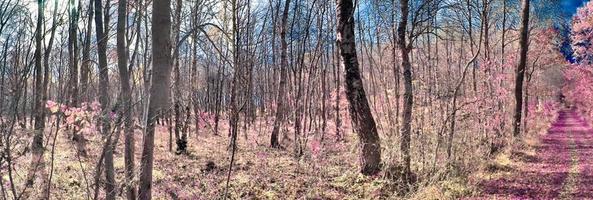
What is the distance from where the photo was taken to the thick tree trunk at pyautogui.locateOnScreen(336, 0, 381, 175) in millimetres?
9039

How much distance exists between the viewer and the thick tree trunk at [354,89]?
9.04 meters

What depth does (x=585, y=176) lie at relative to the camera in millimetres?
10312

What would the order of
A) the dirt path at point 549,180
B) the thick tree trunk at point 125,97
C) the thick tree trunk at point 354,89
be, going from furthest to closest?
the thick tree trunk at point 354,89, the dirt path at point 549,180, the thick tree trunk at point 125,97

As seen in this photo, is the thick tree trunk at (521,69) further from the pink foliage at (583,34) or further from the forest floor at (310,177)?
the pink foliage at (583,34)

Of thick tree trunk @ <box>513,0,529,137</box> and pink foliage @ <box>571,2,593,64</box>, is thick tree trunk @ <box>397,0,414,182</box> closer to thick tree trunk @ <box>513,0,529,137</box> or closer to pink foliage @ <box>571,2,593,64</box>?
thick tree trunk @ <box>513,0,529,137</box>

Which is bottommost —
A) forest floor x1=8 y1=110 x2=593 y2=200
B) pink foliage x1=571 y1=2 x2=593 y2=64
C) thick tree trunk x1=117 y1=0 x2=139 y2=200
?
forest floor x1=8 y1=110 x2=593 y2=200

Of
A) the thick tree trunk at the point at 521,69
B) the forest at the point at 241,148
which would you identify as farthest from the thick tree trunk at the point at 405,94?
the thick tree trunk at the point at 521,69

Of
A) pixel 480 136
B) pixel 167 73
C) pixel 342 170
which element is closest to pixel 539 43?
pixel 480 136

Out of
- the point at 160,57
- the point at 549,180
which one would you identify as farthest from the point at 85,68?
the point at 549,180

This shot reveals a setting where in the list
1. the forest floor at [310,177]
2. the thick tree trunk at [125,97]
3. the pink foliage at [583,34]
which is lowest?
the forest floor at [310,177]

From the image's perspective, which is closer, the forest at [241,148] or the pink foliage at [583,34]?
the forest at [241,148]

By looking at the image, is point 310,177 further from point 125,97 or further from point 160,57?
point 160,57

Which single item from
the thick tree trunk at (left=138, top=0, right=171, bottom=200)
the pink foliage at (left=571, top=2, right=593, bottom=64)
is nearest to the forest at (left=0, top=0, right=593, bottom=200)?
the thick tree trunk at (left=138, top=0, right=171, bottom=200)

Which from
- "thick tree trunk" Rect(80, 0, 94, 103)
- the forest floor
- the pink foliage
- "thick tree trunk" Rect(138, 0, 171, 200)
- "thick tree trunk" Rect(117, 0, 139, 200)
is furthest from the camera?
the pink foliage
